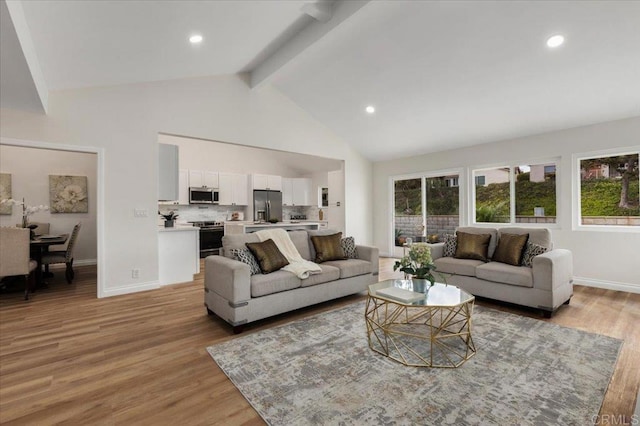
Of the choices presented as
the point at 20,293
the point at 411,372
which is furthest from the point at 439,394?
the point at 20,293

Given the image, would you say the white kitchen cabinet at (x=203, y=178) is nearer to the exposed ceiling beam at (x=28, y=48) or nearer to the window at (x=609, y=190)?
the exposed ceiling beam at (x=28, y=48)

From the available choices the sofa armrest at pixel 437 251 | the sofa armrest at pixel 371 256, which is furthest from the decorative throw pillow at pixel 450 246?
the sofa armrest at pixel 371 256

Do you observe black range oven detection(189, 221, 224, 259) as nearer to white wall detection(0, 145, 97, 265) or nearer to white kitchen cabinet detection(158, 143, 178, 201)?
white wall detection(0, 145, 97, 265)

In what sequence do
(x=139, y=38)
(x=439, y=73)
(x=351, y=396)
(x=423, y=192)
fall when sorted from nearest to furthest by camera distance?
1. (x=351, y=396)
2. (x=139, y=38)
3. (x=439, y=73)
4. (x=423, y=192)

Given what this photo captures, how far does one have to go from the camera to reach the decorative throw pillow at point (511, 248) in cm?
366

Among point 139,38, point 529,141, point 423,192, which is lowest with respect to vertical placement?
point 423,192

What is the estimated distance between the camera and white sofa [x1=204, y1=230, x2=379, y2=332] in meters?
2.83

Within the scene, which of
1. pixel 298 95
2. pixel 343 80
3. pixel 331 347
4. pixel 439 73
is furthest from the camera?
pixel 298 95

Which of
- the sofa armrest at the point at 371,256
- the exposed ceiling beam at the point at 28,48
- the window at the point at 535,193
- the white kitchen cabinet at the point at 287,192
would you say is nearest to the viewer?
the exposed ceiling beam at the point at 28,48

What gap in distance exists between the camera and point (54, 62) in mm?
3174

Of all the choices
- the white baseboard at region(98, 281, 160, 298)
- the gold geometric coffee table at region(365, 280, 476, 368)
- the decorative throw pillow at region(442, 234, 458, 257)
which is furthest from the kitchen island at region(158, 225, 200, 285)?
the decorative throw pillow at region(442, 234, 458, 257)

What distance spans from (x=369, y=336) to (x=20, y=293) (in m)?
4.93

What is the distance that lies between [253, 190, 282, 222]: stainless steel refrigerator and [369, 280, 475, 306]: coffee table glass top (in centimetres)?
A: 587

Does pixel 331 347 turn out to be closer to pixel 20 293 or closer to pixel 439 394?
pixel 439 394
